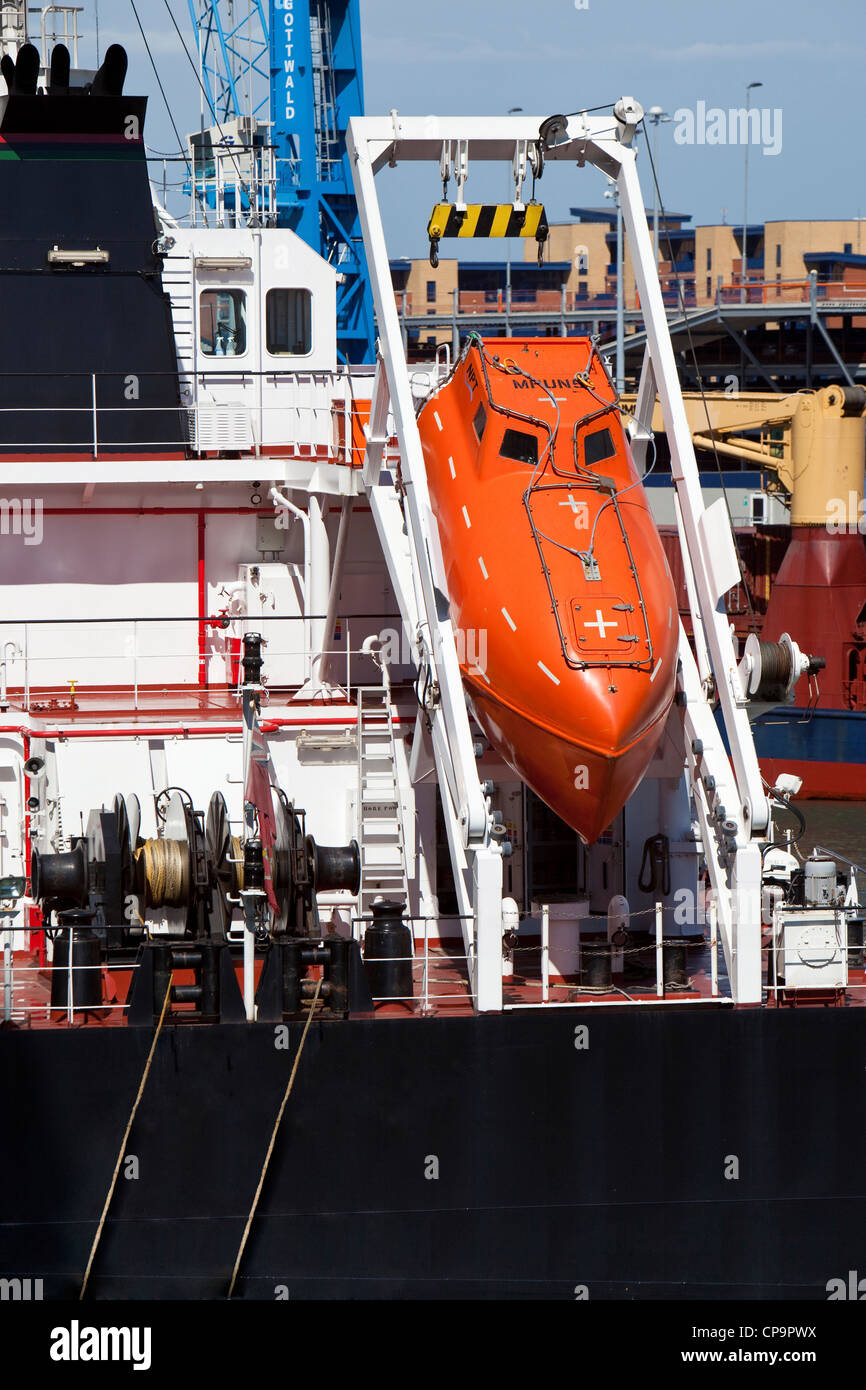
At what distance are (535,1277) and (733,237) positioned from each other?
8444cm

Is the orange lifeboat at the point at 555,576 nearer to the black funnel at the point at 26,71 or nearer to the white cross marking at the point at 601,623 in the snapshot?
the white cross marking at the point at 601,623

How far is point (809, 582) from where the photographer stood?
42812 millimetres

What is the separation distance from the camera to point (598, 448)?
51.4 ft

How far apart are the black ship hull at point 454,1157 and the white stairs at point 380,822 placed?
2719mm

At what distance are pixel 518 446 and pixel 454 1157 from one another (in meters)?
6.22

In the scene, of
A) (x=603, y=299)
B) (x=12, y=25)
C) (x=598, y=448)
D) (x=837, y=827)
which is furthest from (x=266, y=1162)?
(x=603, y=299)

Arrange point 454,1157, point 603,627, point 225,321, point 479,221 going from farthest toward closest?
point 225,321
point 479,221
point 603,627
point 454,1157

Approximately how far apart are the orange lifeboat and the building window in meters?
5.47

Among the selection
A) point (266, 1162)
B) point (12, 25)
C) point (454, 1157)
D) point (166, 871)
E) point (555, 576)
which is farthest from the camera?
point (12, 25)

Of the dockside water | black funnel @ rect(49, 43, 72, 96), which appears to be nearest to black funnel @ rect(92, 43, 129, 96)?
black funnel @ rect(49, 43, 72, 96)

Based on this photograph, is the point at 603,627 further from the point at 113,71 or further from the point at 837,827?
the point at 837,827

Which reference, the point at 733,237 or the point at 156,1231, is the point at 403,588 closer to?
the point at 156,1231

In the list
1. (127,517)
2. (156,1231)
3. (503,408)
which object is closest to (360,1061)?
(156,1231)

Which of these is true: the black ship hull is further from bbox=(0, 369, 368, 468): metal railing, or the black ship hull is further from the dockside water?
the dockside water
